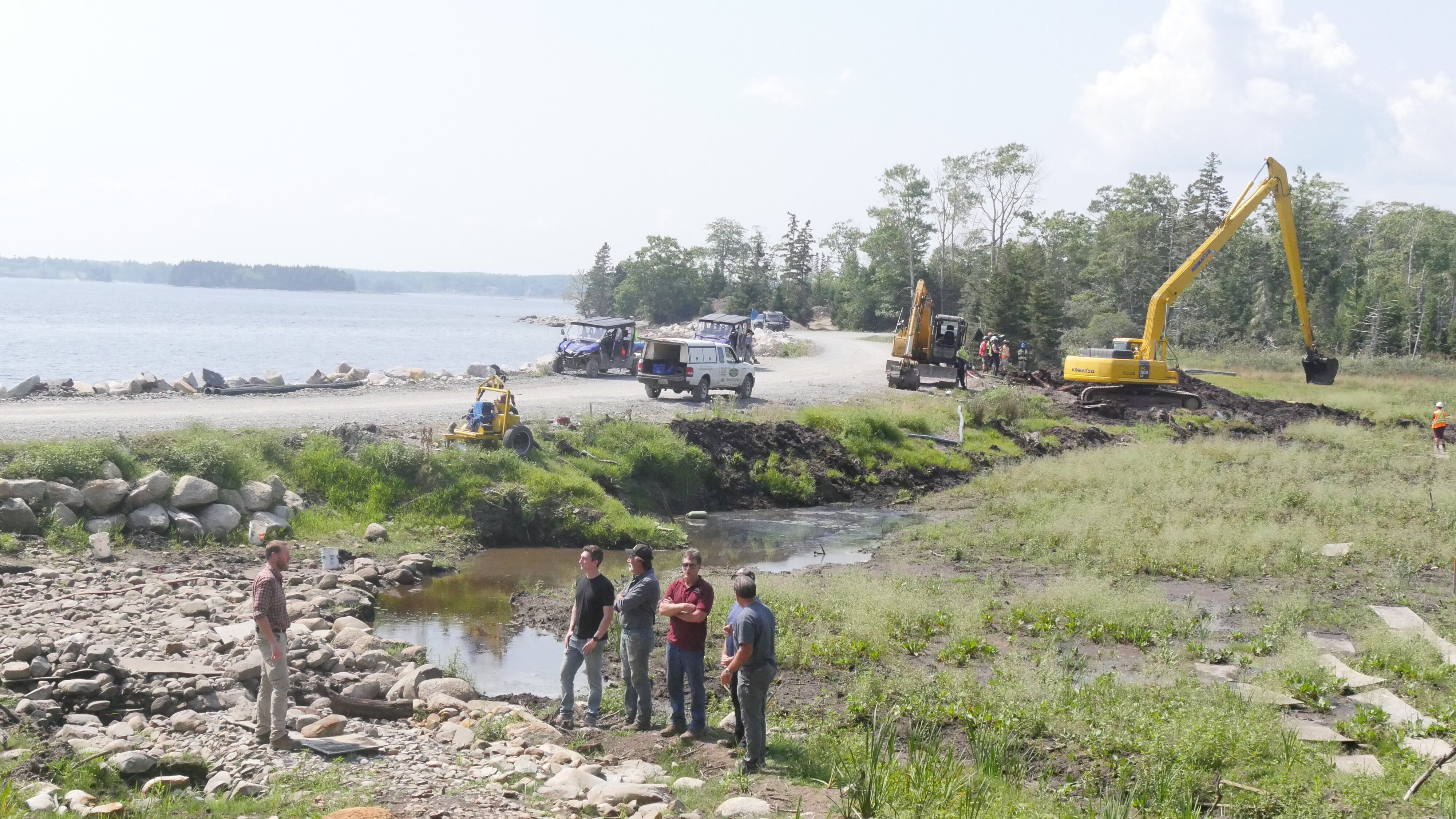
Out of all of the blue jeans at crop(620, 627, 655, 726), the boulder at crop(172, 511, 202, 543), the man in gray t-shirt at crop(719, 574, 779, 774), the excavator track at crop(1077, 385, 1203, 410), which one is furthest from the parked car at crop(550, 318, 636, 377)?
the man in gray t-shirt at crop(719, 574, 779, 774)

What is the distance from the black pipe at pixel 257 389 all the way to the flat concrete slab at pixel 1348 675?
84.7 feet

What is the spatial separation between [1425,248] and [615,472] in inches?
3633

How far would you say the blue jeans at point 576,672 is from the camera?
419 inches

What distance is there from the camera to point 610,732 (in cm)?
1069

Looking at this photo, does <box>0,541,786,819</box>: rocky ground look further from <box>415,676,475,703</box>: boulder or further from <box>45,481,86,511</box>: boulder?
<box>45,481,86,511</box>: boulder

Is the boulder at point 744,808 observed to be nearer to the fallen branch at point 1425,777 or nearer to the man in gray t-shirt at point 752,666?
the man in gray t-shirt at point 752,666

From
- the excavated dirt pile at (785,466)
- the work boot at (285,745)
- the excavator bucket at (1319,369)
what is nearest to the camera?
the work boot at (285,745)

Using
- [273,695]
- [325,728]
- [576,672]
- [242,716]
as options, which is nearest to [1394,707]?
[576,672]

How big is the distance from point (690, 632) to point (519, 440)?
13245 mm

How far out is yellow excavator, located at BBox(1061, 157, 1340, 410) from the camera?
40.8 metres

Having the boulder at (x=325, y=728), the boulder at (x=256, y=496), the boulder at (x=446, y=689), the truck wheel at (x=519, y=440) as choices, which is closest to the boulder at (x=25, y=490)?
the boulder at (x=256, y=496)

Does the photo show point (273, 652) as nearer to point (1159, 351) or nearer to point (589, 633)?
point (589, 633)

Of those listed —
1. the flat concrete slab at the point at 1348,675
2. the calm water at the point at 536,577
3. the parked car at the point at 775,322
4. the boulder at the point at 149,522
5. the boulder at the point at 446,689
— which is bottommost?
the calm water at the point at 536,577

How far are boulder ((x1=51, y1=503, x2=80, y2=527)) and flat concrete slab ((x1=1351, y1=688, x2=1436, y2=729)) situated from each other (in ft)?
56.9
